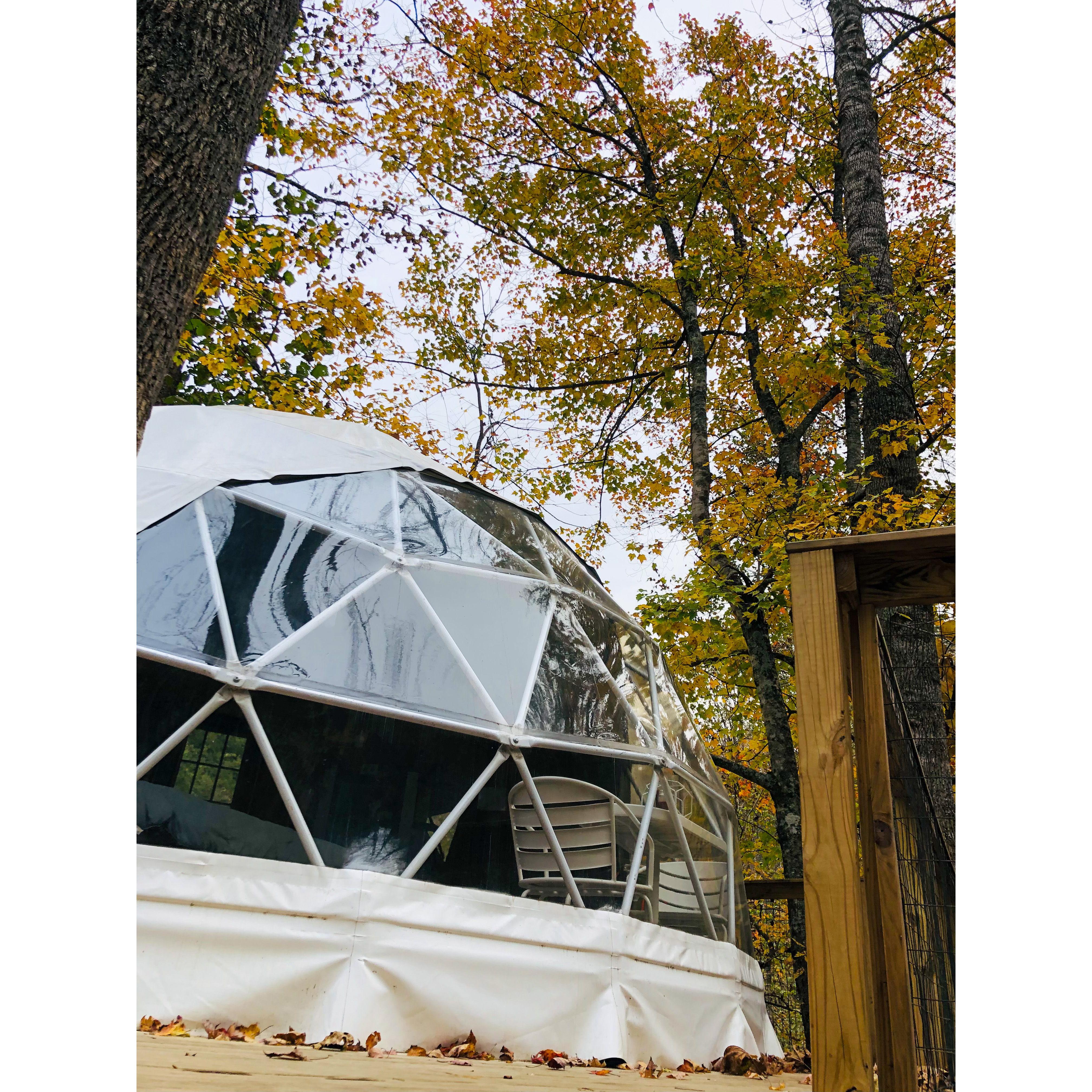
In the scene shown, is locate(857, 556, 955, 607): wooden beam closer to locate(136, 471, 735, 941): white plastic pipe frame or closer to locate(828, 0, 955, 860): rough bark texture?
locate(136, 471, 735, 941): white plastic pipe frame

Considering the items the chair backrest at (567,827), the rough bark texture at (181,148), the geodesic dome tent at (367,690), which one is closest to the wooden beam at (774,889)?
the geodesic dome tent at (367,690)

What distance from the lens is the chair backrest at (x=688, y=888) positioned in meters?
4.80

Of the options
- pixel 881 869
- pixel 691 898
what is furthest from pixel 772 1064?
pixel 881 869

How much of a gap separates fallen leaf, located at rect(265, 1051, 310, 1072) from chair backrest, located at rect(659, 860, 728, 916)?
2.63m

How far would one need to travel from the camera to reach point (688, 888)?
5082 millimetres

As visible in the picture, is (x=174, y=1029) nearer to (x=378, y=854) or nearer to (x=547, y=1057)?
(x=378, y=854)

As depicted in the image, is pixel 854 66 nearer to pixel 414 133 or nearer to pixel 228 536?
pixel 414 133

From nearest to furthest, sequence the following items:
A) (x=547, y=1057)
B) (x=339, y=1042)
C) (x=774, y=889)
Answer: (x=339, y=1042) < (x=547, y=1057) < (x=774, y=889)

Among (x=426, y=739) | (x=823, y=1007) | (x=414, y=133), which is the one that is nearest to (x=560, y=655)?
(x=426, y=739)

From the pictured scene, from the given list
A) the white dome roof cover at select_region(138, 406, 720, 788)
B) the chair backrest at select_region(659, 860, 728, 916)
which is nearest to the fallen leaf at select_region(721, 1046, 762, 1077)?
the chair backrest at select_region(659, 860, 728, 916)

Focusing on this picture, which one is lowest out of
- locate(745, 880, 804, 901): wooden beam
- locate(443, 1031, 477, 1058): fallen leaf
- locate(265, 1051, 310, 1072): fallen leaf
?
locate(745, 880, 804, 901): wooden beam

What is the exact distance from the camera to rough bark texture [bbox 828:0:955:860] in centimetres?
727

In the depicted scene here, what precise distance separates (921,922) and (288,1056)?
124 inches
